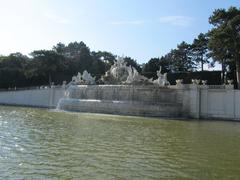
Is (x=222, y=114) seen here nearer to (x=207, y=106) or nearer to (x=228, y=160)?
(x=207, y=106)

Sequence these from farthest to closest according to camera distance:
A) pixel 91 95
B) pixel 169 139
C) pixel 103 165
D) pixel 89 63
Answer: pixel 89 63 → pixel 91 95 → pixel 169 139 → pixel 103 165

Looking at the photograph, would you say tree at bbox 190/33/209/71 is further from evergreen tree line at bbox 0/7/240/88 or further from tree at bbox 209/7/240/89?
tree at bbox 209/7/240/89

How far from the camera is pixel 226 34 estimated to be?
123 ft

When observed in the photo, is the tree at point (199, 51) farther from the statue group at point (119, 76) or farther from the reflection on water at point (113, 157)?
the reflection on water at point (113, 157)

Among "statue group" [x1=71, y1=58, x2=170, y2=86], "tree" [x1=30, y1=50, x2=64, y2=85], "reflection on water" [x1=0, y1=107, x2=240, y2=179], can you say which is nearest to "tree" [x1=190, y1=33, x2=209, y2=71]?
"statue group" [x1=71, y1=58, x2=170, y2=86]

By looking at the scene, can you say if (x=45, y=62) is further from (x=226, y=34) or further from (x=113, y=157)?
(x=113, y=157)

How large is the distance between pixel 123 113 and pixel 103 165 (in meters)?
24.3

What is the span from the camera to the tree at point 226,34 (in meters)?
37.7

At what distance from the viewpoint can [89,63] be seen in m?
80.5

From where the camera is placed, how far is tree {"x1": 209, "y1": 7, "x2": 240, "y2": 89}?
3769cm

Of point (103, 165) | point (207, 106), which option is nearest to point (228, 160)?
point (103, 165)

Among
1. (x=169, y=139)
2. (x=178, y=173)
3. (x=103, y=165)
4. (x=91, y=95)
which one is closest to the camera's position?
(x=178, y=173)

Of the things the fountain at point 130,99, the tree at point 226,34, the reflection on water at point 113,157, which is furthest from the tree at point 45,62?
the reflection on water at point 113,157

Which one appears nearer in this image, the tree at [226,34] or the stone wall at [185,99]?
the stone wall at [185,99]
